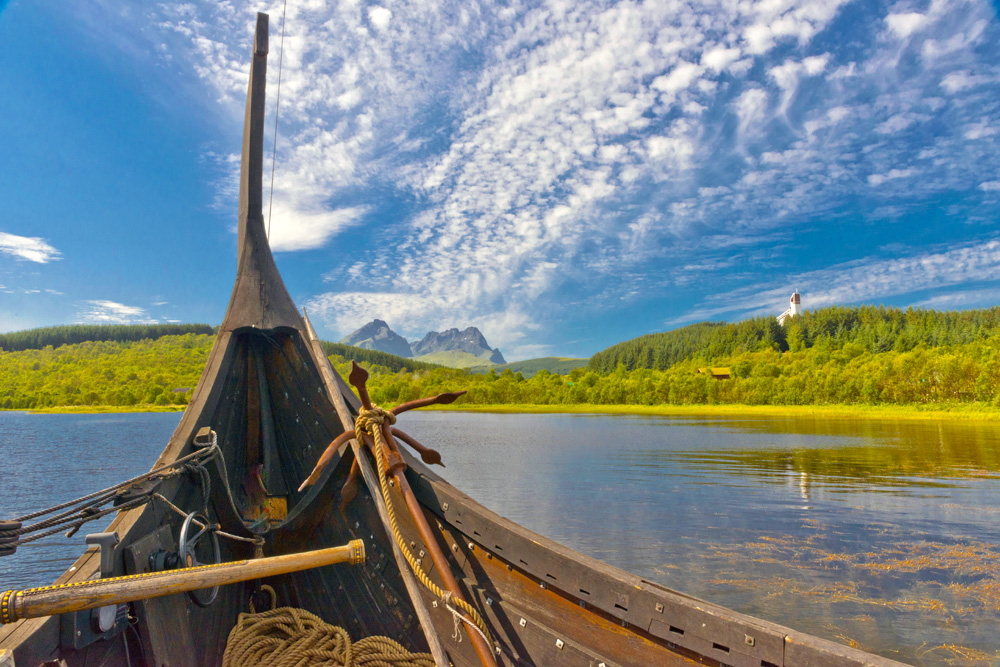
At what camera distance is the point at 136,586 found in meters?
1.68

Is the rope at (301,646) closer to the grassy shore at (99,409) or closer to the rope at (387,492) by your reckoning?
the rope at (387,492)

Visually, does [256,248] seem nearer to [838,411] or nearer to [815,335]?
[838,411]

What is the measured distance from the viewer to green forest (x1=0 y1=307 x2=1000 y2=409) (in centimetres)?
4591

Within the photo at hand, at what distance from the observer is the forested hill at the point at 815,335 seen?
7281 cm

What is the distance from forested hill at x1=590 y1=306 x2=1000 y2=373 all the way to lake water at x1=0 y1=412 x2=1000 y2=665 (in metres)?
Answer: 62.4

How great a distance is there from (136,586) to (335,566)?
1963mm

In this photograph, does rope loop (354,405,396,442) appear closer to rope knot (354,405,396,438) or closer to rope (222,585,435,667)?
rope knot (354,405,396,438)

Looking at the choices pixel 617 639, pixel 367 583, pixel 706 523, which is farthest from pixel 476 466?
pixel 617 639

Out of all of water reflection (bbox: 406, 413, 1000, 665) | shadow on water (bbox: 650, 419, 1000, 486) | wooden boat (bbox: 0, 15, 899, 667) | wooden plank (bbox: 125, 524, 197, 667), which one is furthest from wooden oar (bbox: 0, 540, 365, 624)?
shadow on water (bbox: 650, 419, 1000, 486)

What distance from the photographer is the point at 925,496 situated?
1134cm

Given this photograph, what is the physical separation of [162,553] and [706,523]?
9119 mm

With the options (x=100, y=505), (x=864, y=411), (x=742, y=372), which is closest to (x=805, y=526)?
(x=100, y=505)

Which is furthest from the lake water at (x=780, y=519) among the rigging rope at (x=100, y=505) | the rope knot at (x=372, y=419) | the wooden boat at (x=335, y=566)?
the rigging rope at (x=100, y=505)

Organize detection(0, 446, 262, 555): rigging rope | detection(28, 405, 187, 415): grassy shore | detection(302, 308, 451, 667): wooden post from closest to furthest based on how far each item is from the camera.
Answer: detection(0, 446, 262, 555): rigging rope < detection(302, 308, 451, 667): wooden post < detection(28, 405, 187, 415): grassy shore
